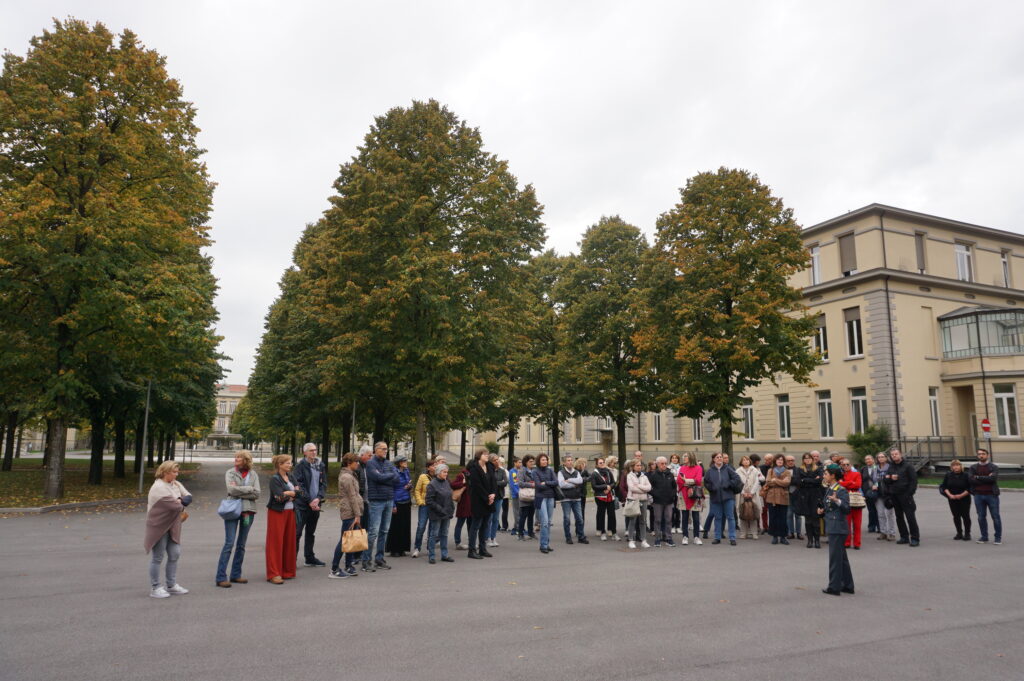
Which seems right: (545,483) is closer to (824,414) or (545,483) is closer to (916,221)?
(824,414)

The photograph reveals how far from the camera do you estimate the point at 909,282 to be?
36750 mm

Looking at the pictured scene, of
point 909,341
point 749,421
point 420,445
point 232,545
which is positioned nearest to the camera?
point 232,545

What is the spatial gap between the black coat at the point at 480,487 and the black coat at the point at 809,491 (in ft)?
20.3

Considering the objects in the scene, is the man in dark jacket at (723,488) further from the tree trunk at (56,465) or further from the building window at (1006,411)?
the building window at (1006,411)

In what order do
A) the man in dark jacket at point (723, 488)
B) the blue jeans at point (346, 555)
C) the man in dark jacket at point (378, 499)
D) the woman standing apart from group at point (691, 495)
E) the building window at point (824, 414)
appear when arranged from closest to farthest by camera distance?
the blue jeans at point (346, 555), the man in dark jacket at point (378, 499), the man in dark jacket at point (723, 488), the woman standing apart from group at point (691, 495), the building window at point (824, 414)

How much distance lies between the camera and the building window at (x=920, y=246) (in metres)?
38.2

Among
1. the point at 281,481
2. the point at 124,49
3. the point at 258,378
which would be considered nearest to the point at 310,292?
the point at 124,49

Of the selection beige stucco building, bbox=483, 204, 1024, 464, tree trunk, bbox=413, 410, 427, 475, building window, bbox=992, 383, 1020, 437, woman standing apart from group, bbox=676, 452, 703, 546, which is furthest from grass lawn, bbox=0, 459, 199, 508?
building window, bbox=992, 383, 1020, 437

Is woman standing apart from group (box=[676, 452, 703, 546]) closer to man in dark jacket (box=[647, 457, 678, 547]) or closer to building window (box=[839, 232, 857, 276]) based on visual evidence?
man in dark jacket (box=[647, 457, 678, 547])

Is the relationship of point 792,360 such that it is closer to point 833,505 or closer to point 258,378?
point 833,505

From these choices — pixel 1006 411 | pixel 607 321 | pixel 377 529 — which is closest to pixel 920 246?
pixel 1006 411

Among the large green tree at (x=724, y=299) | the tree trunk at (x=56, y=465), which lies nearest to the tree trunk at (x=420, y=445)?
the large green tree at (x=724, y=299)

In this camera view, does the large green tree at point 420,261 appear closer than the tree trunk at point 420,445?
Yes

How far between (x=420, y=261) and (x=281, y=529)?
13453 millimetres
